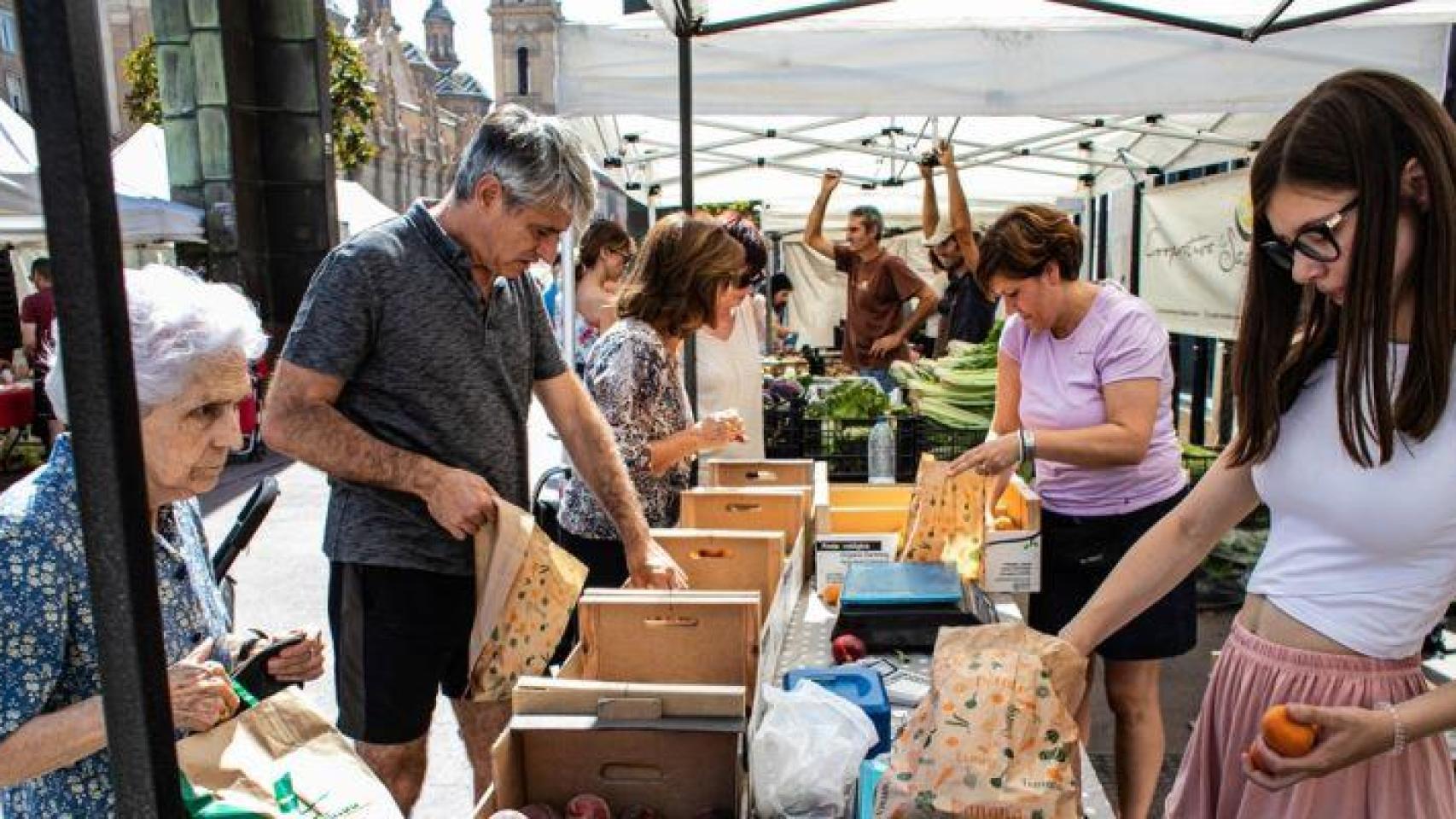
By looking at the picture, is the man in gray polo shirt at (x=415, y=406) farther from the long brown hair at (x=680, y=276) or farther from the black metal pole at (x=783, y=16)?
the black metal pole at (x=783, y=16)

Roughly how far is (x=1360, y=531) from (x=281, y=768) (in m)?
1.48

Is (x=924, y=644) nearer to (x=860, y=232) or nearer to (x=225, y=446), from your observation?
(x=225, y=446)

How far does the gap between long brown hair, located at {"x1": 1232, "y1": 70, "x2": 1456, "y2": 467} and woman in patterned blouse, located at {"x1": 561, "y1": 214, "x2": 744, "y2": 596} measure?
66.6 inches

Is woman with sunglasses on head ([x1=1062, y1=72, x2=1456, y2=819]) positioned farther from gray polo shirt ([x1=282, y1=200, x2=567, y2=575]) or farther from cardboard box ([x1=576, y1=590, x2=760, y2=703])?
gray polo shirt ([x1=282, y1=200, x2=567, y2=575])

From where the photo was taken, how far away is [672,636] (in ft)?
A: 7.07

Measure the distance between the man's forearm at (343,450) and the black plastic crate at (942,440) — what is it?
2.47m

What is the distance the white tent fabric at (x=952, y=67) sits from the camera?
161 inches

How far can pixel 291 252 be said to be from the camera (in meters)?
11.3

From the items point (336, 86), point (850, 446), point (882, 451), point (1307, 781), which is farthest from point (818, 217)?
point (336, 86)

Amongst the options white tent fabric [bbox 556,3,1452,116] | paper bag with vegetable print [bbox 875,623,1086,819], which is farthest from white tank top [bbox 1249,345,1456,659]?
white tent fabric [bbox 556,3,1452,116]

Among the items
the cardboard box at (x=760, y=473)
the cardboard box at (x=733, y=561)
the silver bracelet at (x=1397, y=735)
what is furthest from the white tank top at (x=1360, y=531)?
the cardboard box at (x=760, y=473)

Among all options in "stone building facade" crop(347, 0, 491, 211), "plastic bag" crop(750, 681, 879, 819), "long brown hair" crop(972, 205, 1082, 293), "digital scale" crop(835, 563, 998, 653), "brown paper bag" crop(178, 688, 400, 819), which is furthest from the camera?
"stone building facade" crop(347, 0, 491, 211)

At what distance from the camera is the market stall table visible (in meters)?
1.77

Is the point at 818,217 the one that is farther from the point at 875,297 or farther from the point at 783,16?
the point at 783,16
